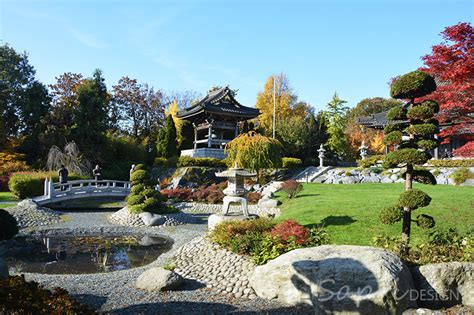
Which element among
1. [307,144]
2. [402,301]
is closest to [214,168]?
[307,144]

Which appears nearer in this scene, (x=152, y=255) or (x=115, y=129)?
(x=152, y=255)

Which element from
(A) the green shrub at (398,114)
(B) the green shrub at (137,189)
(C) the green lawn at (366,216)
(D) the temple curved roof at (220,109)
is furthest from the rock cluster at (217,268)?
(D) the temple curved roof at (220,109)

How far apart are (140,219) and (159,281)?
8.36m

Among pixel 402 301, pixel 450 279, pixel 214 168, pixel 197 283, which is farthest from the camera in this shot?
pixel 214 168

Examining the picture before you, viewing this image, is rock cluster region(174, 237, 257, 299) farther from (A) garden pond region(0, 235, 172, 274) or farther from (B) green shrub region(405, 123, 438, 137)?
(B) green shrub region(405, 123, 438, 137)

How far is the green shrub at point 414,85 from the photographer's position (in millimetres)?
6738

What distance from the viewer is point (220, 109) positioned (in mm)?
27312

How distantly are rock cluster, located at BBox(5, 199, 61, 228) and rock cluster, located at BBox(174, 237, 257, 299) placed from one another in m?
7.80

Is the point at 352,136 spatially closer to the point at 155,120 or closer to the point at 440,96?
the point at 155,120

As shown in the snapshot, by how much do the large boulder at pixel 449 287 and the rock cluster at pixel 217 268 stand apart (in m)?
3.00

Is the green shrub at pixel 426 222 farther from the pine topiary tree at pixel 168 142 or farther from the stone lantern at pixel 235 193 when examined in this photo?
the pine topiary tree at pixel 168 142

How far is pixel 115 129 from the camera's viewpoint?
36.1 metres

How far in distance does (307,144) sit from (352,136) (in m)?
8.79

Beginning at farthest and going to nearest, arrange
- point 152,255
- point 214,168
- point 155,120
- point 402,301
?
point 155,120 → point 214,168 → point 152,255 → point 402,301
